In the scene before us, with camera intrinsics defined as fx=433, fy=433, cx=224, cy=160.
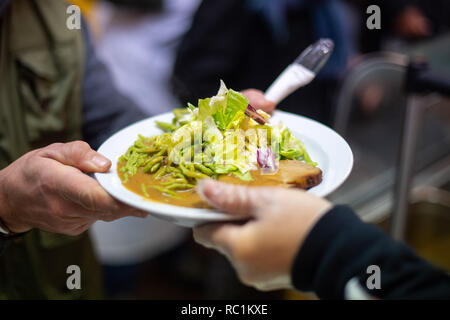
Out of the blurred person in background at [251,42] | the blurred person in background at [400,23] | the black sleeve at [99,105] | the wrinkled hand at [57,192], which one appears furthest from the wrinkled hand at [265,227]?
the blurred person in background at [400,23]

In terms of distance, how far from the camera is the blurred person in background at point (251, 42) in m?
1.57

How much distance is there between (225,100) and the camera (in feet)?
2.58

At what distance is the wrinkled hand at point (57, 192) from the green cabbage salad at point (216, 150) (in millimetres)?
60

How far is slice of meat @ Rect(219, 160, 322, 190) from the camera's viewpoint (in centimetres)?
72

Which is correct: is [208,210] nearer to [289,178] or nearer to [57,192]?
[289,178]

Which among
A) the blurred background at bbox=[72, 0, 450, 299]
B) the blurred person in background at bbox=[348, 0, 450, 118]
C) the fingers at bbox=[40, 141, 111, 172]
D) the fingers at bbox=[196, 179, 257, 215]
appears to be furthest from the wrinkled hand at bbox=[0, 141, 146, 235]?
the blurred person in background at bbox=[348, 0, 450, 118]

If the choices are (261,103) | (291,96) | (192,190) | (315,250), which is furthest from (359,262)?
(291,96)

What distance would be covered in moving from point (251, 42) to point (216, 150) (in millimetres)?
973

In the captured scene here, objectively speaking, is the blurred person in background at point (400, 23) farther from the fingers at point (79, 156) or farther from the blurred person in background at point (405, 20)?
the fingers at point (79, 156)

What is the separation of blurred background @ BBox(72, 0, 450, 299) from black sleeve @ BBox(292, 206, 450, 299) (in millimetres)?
774

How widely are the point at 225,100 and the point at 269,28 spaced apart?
921 millimetres

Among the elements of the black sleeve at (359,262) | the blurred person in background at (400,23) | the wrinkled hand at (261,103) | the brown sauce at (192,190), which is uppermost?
the blurred person in background at (400,23)

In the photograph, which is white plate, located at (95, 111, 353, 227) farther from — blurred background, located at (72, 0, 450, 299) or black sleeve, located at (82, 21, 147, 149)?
blurred background, located at (72, 0, 450, 299)
